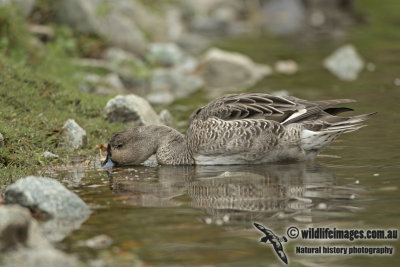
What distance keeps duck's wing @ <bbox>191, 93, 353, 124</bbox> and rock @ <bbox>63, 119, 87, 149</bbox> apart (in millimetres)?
1844

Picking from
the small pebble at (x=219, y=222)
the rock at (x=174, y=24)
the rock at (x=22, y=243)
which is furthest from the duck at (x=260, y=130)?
the rock at (x=174, y=24)

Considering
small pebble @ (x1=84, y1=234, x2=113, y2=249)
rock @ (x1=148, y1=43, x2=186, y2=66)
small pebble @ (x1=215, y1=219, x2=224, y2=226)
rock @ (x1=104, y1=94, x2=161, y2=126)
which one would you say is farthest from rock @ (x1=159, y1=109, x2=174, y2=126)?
rock @ (x1=148, y1=43, x2=186, y2=66)

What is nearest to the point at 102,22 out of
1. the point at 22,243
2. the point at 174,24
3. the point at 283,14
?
the point at 174,24

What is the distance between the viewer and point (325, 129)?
912 centimetres

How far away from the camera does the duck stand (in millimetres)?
9219

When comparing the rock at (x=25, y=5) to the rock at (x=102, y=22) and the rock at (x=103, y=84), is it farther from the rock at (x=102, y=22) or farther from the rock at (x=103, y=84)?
the rock at (x=103, y=84)

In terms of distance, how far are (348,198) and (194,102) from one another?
26.4 feet

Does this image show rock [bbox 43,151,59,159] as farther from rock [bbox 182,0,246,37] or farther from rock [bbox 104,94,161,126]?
rock [bbox 182,0,246,37]

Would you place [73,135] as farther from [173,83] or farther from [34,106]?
[173,83]

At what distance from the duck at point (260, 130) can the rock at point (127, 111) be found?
63.1 inches

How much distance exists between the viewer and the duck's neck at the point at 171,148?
9.83 m

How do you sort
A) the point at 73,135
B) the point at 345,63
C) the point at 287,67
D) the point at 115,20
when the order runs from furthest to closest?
the point at 287,67 < the point at 345,63 < the point at 115,20 < the point at 73,135

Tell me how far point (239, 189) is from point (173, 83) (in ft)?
32.0

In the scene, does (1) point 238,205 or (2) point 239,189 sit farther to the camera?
(2) point 239,189
